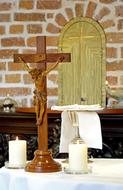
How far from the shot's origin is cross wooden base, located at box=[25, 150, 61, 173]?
69.0 inches

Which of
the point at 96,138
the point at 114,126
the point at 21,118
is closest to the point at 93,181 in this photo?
the point at 96,138

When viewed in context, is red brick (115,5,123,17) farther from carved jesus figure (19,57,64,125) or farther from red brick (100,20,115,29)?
carved jesus figure (19,57,64,125)

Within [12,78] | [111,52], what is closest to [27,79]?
[12,78]

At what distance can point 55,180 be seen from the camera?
163 centimetres

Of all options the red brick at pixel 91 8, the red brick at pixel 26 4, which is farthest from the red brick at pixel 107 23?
the red brick at pixel 26 4

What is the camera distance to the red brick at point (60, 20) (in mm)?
3846

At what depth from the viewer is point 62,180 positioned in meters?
1.62

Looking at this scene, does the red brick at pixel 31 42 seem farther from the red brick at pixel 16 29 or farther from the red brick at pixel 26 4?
the red brick at pixel 26 4

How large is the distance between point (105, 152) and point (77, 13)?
1.36 m

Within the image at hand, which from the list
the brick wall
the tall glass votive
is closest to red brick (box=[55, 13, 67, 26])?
the brick wall

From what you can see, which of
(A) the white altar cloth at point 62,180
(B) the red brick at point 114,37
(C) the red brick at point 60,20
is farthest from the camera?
(C) the red brick at point 60,20

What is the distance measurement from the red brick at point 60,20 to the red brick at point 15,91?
607 mm

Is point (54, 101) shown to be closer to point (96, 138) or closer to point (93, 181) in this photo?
point (96, 138)

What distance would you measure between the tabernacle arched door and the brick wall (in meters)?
0.06
